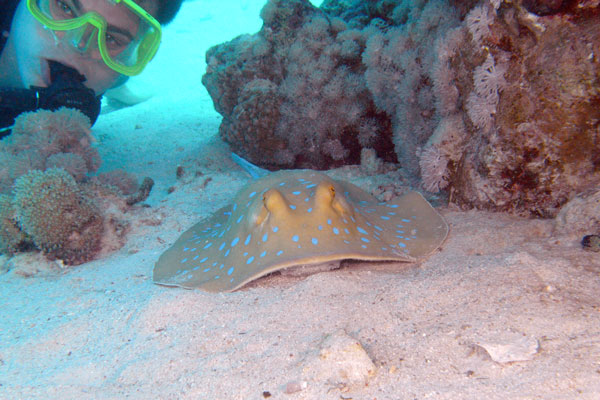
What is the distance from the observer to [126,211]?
534 centimetres

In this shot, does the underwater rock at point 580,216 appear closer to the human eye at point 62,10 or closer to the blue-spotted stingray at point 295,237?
the blue-spotted stingray at point 295,237

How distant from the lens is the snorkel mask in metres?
5.00

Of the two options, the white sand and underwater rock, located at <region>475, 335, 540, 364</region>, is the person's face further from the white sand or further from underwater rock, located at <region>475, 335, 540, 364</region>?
underwater rock, located at <region>475, 335, 540, 364</region>

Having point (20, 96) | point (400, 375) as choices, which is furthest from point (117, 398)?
point (20, 96)

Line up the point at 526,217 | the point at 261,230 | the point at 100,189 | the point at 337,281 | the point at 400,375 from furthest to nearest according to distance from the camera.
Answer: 1. the point at 100,189
2. the point at 526,217
3. the point at 261,230
4. the point at 337,281
5. the point at 400,375

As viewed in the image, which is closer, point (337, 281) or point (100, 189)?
point (337, 281)

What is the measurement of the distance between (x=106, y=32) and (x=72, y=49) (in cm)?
71

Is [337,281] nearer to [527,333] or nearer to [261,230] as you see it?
[261,230]

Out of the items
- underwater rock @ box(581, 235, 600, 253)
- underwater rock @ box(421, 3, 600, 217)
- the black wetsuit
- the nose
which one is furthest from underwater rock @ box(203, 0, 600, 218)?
the black wetsuit

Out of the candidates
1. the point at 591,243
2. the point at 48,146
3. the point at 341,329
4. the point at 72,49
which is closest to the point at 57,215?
the point at 48,146

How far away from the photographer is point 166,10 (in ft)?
21.6

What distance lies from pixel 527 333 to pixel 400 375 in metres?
0.78

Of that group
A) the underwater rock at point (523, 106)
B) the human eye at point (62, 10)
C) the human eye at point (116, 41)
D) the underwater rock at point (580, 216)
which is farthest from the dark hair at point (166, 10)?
the underwater rock at point (580, 216)

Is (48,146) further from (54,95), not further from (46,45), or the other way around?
(46,45)
